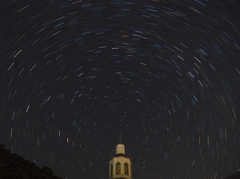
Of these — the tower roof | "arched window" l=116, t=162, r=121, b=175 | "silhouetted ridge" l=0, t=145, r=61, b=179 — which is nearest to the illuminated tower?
"arched window" l=116, t=162, r=121, b=175

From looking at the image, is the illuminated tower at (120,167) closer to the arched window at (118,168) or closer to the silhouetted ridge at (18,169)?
the arched window at (118,168)

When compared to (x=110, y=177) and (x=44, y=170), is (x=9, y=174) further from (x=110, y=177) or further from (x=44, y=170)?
(x=110, y=177)

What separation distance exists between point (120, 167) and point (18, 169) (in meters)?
18.6

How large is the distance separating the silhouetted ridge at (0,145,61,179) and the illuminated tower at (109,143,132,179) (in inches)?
631

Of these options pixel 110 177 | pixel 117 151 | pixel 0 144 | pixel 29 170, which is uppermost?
pixel 117 151

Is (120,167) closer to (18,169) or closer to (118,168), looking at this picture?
(118,168)

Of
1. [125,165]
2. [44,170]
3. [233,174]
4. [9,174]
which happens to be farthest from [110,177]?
[9,174]

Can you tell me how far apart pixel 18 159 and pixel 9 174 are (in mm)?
2869

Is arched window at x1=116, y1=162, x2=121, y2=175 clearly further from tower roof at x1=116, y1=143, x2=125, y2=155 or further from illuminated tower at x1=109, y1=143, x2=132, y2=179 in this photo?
tower roof at x1=116, y1=143, x2=125, y2=155

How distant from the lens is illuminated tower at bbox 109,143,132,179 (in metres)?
30.4

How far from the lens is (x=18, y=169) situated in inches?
530

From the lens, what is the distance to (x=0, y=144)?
54.1 feet

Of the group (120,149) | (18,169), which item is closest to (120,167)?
(120,149)

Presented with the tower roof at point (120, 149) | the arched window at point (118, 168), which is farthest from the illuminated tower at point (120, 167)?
the tower roof at point (120, 149)
